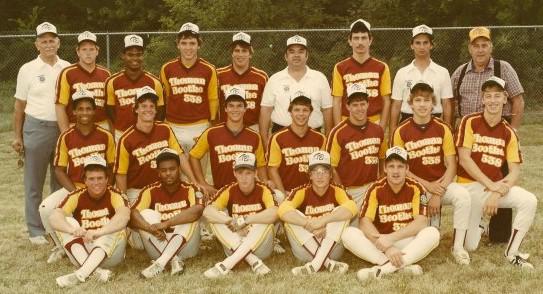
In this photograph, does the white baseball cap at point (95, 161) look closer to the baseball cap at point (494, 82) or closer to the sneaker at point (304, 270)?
the sneaker at point (304, 270)

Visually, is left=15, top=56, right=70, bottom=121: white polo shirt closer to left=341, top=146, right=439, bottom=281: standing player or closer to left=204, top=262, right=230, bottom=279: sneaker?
left=204, top=262, right=230, bottom=279: sneaker

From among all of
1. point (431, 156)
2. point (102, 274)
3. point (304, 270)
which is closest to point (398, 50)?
point (431, 156)

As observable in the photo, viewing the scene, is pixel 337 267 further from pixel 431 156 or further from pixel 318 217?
pixel 431 156

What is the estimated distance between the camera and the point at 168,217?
250 inches

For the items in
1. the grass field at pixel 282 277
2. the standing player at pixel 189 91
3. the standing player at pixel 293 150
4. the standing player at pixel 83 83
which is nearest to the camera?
the grass field at pixel 282 277

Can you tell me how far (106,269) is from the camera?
603cm

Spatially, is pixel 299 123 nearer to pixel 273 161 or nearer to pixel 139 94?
pixel 273 161

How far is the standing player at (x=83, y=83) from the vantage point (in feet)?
Answer: 22.5

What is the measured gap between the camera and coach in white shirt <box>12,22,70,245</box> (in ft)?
23.0

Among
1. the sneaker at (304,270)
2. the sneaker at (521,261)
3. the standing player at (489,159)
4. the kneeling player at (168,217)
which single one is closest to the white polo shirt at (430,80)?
the standing player at (489,159)

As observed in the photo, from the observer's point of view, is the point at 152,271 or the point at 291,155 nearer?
the point at 152,271

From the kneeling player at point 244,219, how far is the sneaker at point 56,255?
1419 mm

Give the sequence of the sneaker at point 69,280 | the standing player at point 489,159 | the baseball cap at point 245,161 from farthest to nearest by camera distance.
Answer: the standing player at point 489,159, the baseball cap at point 245,161, the sneaker at point 69,280

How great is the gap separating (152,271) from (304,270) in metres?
1.25
